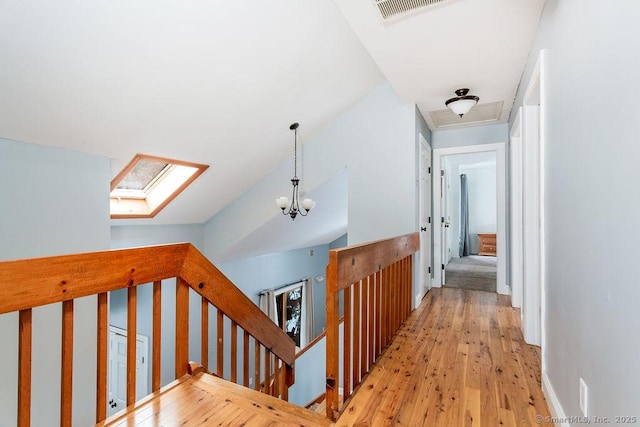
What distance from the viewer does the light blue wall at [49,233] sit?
2.47 metres

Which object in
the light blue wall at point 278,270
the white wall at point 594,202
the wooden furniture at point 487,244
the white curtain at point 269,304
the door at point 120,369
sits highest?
the white wall at point 594,202

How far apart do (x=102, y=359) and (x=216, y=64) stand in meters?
2.21

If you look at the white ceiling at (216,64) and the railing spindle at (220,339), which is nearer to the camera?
the railing spindle at (220,339)

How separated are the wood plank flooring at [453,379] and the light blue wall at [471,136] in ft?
7.79

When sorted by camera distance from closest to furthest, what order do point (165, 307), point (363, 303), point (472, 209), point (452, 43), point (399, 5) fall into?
point (399, 5) < point (363, 303) < point (452, 43) < point (165, 307) < point (472, 209)

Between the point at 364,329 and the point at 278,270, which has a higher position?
the point at 364,329

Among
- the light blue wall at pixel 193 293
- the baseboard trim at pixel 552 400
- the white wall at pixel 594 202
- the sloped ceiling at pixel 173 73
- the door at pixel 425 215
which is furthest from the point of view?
the light blue wall at pixel 193 293

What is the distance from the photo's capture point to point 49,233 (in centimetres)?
273

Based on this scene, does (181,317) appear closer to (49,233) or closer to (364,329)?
(364,329)

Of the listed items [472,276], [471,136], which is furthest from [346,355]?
[472,276]

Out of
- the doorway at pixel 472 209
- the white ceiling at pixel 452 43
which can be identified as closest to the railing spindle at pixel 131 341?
the white ceiling at pixel 452 43

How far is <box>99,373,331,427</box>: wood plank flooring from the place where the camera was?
4.57ft

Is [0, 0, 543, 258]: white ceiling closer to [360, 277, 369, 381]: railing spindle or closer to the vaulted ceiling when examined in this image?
the vaulted ceiling

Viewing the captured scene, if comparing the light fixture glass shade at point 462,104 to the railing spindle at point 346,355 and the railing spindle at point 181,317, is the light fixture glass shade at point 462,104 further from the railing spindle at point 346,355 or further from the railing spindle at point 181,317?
the railing spindle at point 181,317
